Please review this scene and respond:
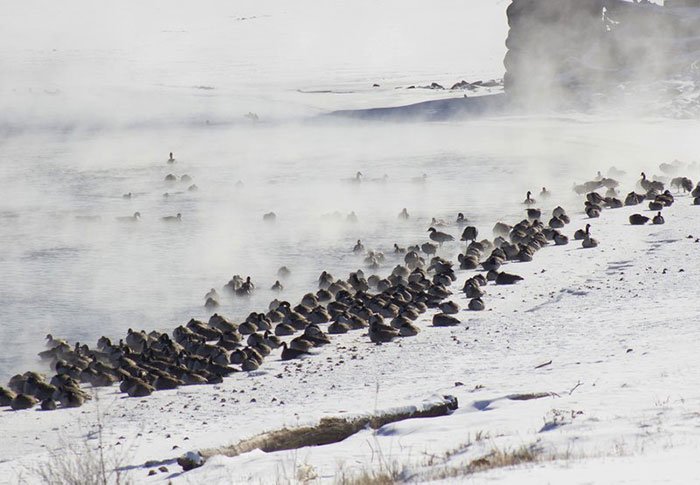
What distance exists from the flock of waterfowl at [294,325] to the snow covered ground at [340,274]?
0.35 metres

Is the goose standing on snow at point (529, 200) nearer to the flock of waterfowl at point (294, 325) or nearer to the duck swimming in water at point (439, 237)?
the flock of waterfowl at point (294, 325)

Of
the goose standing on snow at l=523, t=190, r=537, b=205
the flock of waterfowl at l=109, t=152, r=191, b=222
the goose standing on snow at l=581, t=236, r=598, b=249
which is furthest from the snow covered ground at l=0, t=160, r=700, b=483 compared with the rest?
the flock of waterfowl at l=109, t=152, r=191, b=222

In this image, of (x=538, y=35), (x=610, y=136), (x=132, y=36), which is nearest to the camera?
(x=610, y=136)

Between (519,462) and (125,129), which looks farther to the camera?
(125,129)

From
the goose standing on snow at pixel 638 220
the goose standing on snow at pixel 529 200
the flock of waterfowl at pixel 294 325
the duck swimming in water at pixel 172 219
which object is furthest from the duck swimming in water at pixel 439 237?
the duck swimming in water at pixel 172 219

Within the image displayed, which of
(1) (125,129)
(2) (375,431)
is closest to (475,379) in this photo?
(2) (375,431)

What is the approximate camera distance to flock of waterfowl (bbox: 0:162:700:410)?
16344 millimetres

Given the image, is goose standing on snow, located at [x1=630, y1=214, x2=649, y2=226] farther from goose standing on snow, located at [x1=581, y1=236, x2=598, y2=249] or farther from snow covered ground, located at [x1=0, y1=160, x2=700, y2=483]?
snow covered ground, located at [x1=0, y1=160, x2=700, y2=483]

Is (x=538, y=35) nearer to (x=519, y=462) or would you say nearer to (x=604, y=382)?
(x=604, y=382)

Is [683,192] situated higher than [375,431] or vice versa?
[683,192]

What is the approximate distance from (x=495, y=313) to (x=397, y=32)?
4820 inches

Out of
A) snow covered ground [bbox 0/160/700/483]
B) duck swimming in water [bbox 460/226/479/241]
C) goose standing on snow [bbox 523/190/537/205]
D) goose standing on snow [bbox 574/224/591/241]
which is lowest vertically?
snow covered ground [bbox 0/160/700/483]

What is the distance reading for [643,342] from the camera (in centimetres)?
1498

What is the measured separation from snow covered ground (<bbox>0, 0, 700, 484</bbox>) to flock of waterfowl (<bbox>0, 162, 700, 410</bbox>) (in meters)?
0.35
